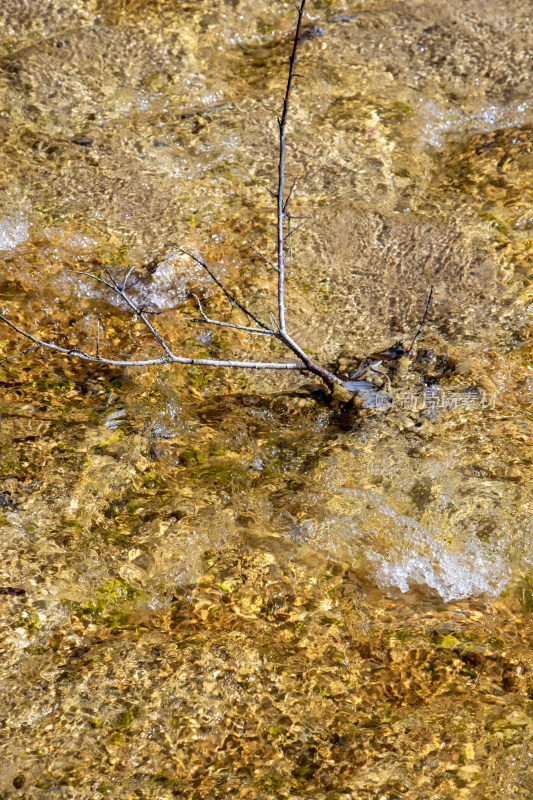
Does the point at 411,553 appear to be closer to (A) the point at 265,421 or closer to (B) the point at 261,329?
(A) the point at 265,421

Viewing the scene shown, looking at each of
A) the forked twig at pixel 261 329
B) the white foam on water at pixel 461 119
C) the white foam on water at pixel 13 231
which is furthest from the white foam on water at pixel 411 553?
the white foam on water at pixel 461 119

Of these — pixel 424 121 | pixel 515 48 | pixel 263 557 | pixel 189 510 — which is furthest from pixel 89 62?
pixel 263 557

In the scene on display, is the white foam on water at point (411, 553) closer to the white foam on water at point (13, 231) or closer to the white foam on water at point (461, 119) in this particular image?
the white foam on water at point (13, 231)

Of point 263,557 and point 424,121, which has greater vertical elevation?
point 424,121

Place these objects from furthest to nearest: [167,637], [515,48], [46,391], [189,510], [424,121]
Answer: [515,48], [424,121], [46,391], [189,510], [167,637]

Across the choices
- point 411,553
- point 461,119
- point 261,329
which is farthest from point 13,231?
point 461,119

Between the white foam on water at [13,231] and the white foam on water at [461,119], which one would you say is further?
the white foam on water at [461,119]

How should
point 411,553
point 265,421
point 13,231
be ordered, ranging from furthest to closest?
point 13,231, point 265,421, point 411,553

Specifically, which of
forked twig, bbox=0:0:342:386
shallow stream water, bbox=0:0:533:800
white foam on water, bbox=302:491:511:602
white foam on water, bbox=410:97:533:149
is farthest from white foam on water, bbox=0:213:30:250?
white foam on water, bbox=410:97:533:149

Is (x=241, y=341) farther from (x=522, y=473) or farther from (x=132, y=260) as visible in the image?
(x=522, y=473)
